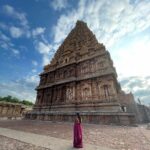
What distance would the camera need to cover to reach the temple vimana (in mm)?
15273

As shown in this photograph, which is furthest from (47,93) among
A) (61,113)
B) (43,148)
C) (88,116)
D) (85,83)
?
(43,148)

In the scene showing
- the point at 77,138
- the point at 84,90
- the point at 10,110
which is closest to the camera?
the point at 77,138

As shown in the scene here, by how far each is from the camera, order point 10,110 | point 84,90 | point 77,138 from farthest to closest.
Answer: point 10,110 < point 84,90 < point 77,138

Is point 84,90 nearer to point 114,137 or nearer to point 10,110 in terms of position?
point 114,137

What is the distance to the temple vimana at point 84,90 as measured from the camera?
15273mm

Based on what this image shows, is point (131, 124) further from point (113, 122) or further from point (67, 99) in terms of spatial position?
point (67, 99)

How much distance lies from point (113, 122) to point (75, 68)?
12943 mm

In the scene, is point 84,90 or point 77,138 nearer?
point 77,138

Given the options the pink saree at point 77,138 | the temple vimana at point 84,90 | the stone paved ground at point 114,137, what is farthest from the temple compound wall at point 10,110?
the pink saree at point 77,138

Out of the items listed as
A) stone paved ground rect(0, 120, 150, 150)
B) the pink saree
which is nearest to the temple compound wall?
stone paved ground rect(0, 120, 150, 150)

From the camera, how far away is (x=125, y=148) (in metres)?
4.86

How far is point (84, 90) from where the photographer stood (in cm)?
1952

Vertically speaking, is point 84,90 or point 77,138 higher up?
point 84,90

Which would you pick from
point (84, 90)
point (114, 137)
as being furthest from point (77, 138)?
point (84, 90)
